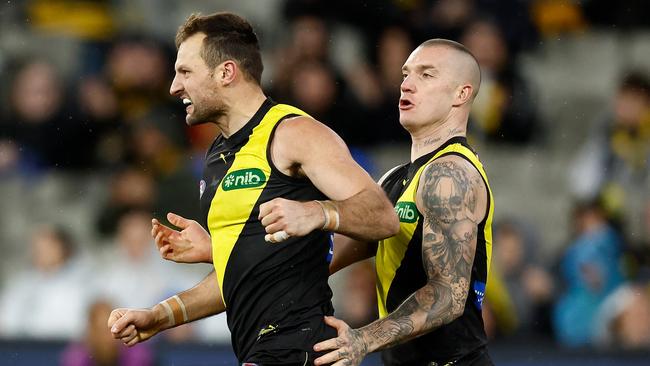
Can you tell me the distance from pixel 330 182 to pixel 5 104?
7.31 meters

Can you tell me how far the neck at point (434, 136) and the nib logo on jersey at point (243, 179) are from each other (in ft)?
3.07

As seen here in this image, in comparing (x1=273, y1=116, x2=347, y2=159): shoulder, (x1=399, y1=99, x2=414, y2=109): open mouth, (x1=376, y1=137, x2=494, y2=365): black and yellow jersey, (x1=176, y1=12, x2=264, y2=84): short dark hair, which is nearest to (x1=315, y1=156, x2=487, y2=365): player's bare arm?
(x1=376, y1=137, x2=494, y2=365): black and yellow jersey

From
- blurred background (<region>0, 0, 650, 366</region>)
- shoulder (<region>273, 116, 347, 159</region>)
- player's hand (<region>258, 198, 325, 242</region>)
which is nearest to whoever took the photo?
player's hand (<region>258, 198, 325, 242</region>)

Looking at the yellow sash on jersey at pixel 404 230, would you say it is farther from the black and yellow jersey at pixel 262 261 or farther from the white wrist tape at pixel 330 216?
the white wrist tape at pixel 330 216

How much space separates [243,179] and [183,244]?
725mm

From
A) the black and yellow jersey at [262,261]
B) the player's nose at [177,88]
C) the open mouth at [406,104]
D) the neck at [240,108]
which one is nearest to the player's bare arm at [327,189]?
the black and yellow jersey at [262,261]

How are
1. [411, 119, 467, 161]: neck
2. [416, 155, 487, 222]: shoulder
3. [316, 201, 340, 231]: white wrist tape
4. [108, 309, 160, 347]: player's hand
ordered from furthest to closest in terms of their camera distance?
[411, 119, 467, 161]: neck, [108, 309, 160, 347]: player's hand, [416, 155, 487, 222]: shoulder, [316, 201, 340, 231]: white wrist tape

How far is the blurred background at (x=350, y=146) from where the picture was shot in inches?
392

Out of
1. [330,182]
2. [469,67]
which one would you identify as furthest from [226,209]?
[469,67]

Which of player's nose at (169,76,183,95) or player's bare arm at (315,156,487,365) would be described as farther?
player's nose at (169,76,183,95)

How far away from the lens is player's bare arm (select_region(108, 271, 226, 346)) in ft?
18.7

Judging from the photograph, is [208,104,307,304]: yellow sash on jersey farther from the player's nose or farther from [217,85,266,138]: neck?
the player's nose

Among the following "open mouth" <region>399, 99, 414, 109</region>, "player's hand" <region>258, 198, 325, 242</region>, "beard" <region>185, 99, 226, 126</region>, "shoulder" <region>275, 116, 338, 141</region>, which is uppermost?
"beard" <region>185, 99, 226, 126</region>

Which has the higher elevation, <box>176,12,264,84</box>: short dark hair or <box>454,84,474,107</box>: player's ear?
<box>176,12,264,84</box>: short dark hair
